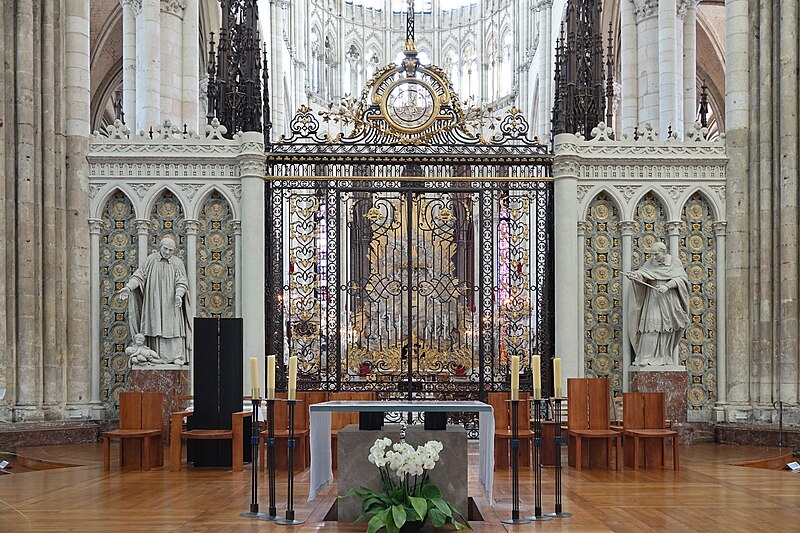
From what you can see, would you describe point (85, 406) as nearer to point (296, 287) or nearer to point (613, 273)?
point (296, 287)

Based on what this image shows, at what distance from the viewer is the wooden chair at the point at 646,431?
35.9ft

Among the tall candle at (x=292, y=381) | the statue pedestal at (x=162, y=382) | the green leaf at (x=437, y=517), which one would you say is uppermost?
the tall candle at (x=292, y=381)

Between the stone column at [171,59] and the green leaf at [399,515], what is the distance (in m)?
14.5

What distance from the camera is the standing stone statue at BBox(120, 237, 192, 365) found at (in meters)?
13.0

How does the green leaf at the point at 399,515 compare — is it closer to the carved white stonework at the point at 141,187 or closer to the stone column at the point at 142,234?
the stone column at the point at 142,234

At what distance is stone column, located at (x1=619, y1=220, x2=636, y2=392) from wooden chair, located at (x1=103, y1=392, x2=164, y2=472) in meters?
6.31

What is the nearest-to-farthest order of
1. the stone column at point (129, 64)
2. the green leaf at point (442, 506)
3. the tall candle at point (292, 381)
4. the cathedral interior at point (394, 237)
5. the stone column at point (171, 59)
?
the green leaf at point (442, 506) → the tall candle at point (292, 381) → the cathedral interior at point (394, 237) → the stone column at point (129, 64) → the stone column at point (171, 59)

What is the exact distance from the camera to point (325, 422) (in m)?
8.60

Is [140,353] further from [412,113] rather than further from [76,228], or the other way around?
[412,113]

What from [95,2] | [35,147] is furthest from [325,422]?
[95,2]

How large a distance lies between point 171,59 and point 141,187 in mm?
7504

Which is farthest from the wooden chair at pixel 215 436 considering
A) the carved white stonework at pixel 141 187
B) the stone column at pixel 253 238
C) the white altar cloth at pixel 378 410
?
the carved white stonework at pixel 141 187

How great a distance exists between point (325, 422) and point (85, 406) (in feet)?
20.3

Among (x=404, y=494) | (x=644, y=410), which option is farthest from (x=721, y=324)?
(x=404, y=494)
